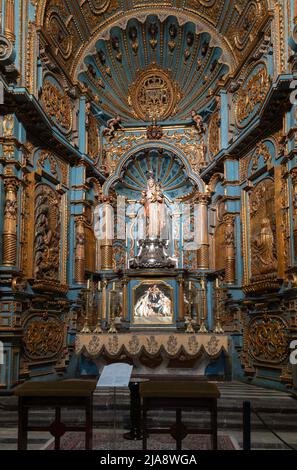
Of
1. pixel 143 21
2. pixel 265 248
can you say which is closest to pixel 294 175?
pixel 265 248

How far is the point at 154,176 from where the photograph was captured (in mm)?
14047

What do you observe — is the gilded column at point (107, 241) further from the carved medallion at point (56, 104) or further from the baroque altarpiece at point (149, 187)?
the carved medallion at point (56, 104)

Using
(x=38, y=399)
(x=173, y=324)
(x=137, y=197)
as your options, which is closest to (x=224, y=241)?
(x=173, y=324)

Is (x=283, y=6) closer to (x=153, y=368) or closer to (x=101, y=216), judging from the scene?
(x=101, y=216)

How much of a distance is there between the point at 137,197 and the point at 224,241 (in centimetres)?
338

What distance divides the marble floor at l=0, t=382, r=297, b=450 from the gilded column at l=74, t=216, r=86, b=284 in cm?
383

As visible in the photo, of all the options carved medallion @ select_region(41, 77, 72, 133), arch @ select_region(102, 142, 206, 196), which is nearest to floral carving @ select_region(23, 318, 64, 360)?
arch @ select_region(102, 142, 206, 196)

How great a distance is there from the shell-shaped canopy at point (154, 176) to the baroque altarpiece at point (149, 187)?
5cm

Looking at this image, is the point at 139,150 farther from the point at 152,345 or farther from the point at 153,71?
the point at 152,345

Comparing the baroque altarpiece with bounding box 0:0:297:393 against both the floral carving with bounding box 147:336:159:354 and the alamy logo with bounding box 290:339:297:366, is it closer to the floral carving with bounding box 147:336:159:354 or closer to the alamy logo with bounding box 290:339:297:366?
the floral carving with bounding box 147:336:159:354

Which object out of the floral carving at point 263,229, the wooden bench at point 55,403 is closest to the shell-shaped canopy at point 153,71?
the floral carving at point 263,229

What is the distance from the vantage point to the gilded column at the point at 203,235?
12.6 meters

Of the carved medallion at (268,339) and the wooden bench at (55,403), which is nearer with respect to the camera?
the wooden bench at (55,403)

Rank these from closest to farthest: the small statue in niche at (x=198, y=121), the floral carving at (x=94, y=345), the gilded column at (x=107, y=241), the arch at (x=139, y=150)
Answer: the floral carving at (x=94, y=345) → the gilded column at (x=107, y=241) → the arch at (x=139, y=150) → the small statue in niche at (x=198, y=121)
